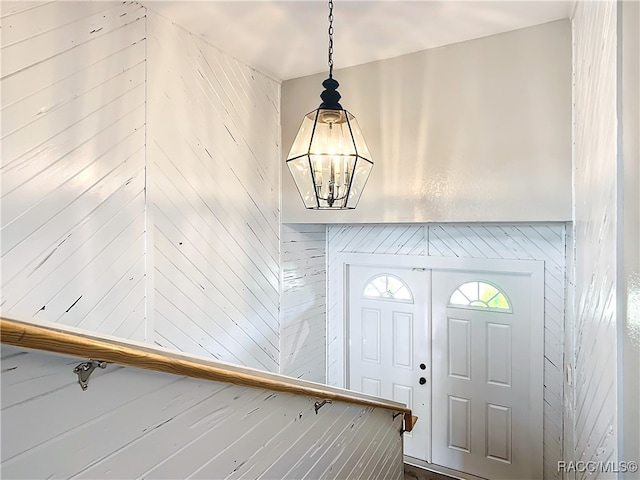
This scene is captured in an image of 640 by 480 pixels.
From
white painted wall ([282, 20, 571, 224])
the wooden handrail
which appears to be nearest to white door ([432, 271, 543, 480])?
white painted wall ([282, 20, 571, 224])

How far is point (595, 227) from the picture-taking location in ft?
4.71

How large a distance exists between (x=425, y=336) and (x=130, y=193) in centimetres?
254

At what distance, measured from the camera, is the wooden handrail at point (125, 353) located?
49 centimetres

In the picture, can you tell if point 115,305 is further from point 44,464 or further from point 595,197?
point 595,197

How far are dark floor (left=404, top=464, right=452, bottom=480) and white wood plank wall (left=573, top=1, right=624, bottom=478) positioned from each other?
158 centimetres

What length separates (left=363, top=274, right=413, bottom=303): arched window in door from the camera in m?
3.48

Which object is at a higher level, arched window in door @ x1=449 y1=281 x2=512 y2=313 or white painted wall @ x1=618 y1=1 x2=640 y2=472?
white painted wall @ x1=618 y1=1 x2=640 y2=472

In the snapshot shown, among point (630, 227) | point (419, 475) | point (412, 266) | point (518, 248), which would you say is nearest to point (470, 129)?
point (518, 248)

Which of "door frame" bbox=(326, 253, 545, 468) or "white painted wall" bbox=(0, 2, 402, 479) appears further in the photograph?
"door frame" bbox=(326, 253, 545, 468)

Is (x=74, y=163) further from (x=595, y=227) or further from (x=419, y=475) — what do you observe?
(x=419, y=475)

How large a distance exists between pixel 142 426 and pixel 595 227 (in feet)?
5.04

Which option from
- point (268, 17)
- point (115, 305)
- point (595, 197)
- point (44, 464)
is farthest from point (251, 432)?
point (268, 17)

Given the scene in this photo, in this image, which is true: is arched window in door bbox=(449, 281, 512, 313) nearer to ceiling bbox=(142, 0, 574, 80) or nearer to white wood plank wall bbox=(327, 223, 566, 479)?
white wood plank wall bbox=(327, 223, 566, 479)

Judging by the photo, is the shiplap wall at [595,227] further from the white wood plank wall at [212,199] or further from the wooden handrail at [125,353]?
the white wood plank wall at [212,199]
